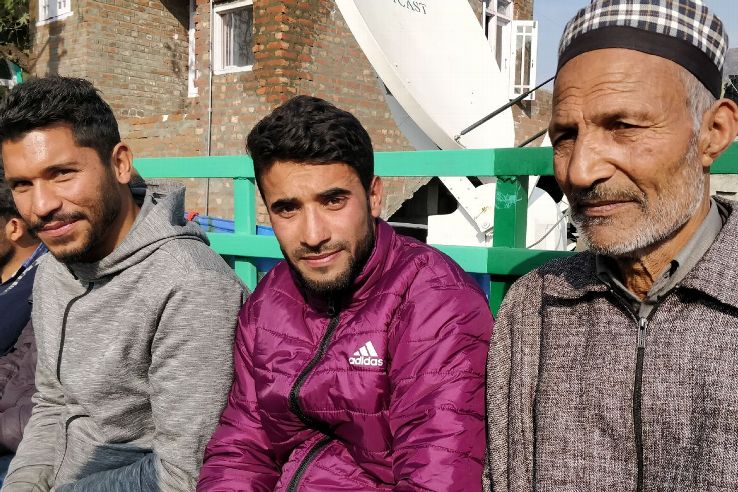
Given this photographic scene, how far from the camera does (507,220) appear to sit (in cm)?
214

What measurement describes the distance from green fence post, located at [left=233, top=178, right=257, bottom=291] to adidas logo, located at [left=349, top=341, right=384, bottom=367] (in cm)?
125

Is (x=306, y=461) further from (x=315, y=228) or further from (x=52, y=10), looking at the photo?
(x=52, y=10)

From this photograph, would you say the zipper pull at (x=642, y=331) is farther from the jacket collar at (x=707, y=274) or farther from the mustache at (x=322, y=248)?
the mustache at (x=322, y=248)

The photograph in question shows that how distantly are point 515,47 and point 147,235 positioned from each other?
33.8 feet

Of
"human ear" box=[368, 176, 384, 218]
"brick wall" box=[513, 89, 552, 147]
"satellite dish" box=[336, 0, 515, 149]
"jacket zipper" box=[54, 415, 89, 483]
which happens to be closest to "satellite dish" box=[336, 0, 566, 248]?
"satellite dish" box=[336, 0, 515, 149]

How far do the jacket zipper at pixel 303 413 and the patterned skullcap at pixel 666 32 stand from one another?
2.96 ft

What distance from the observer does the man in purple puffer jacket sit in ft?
5.06

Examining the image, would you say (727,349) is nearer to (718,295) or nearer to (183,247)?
(718,295)

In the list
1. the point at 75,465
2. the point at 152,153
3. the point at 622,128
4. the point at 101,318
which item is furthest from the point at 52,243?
the point at 152,153

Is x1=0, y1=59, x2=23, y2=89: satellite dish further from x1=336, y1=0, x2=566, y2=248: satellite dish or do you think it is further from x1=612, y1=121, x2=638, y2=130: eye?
x1=612, y1=121, x2=638, y2=130: eye

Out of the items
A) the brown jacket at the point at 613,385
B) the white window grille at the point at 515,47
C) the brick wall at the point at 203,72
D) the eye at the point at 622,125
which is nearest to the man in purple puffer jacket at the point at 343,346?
the brown jacket at the point at 613,385

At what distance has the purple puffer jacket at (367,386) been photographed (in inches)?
60.0

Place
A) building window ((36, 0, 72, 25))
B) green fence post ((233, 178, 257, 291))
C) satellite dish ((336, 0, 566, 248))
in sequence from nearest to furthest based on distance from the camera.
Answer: green fence post ((233, 178, 257, 291)) < satellite dish ((336, 0, 566, 248)) < building window ((36, 0, 72, 25))

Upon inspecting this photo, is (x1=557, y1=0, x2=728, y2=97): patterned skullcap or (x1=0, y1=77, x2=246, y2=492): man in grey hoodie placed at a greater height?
(x1=557, y1=0, x2=728, y2=97): patterned skullcap
